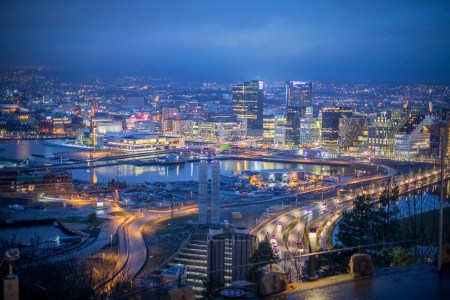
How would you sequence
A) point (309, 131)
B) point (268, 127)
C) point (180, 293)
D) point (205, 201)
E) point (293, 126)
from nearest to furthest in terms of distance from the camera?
point (180, 293)
point (205, 201)
point (309, 131)
point (293, 126)
point (268, 127)

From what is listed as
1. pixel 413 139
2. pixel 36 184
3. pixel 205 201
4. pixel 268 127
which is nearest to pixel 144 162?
pixel 36 184

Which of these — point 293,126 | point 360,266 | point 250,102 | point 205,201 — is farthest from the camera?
point 250,102

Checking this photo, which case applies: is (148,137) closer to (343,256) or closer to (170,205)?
(170,205)

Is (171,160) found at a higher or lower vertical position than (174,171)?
higher

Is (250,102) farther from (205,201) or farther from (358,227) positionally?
(358,227)

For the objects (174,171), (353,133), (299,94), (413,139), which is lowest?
(174,171)

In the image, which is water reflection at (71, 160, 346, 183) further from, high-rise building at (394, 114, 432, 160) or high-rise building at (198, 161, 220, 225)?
high-rise building at (198, 161, 220, 225)
